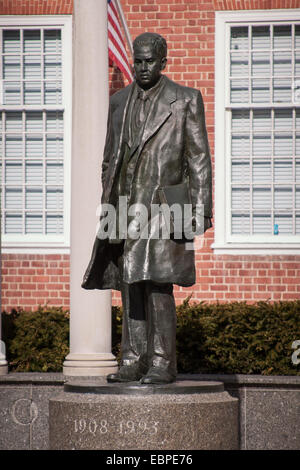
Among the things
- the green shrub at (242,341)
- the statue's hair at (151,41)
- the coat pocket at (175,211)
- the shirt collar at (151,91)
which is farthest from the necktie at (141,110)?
the green shrub at (242,341)

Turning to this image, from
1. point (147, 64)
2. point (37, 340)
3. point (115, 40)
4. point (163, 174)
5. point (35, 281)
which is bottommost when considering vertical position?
point (37, 340)

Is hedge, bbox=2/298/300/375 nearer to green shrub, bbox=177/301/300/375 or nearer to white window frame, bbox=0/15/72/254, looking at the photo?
green shrub, bbox=177/301/300/375

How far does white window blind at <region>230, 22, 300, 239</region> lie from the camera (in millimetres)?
14336

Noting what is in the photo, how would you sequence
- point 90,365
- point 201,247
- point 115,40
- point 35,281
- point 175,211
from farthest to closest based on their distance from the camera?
point 35,281, point 201,247, point 115,40, point 90,365, point 175,211

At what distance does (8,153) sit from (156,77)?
313 inches

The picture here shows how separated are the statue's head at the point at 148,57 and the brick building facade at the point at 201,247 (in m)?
6.90

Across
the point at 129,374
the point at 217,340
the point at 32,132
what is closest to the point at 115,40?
the point at 32,132

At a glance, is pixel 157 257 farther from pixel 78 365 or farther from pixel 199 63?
pixel 199 63

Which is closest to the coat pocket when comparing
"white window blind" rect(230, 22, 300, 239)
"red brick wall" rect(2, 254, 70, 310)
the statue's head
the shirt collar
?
the shirt collar

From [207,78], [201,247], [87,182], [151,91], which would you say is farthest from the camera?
[207,78]

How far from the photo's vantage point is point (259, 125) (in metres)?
14.4

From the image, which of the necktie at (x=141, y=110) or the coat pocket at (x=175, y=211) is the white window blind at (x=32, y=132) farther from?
the coat pocket at (x=175, y=211)

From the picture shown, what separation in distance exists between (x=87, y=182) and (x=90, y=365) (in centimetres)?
201

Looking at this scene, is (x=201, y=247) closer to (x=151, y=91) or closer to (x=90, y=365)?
(x=90, y=365)
